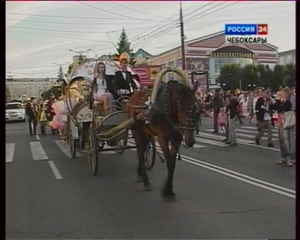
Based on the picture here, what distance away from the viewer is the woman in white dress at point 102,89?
682 centimetres

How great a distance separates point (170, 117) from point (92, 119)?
8.72ft

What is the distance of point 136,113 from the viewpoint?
612cm

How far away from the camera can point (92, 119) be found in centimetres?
787

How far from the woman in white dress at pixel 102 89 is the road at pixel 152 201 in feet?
3.52

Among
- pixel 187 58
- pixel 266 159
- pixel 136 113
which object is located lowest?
pixel 266 159

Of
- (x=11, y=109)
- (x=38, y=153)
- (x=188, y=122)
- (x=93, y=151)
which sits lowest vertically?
(x=38, y=153)

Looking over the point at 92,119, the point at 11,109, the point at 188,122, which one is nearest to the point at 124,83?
the point at 92,119

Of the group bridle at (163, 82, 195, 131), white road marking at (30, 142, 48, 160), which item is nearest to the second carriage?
bridle at (163, 82, 195, 131)

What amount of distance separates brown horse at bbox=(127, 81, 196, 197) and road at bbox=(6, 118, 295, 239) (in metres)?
0.54

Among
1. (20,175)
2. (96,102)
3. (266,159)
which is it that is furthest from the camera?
(266,159)

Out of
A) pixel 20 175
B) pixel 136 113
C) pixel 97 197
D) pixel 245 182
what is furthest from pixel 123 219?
pixel 20 175

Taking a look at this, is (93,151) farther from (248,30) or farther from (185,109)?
(248,30)
